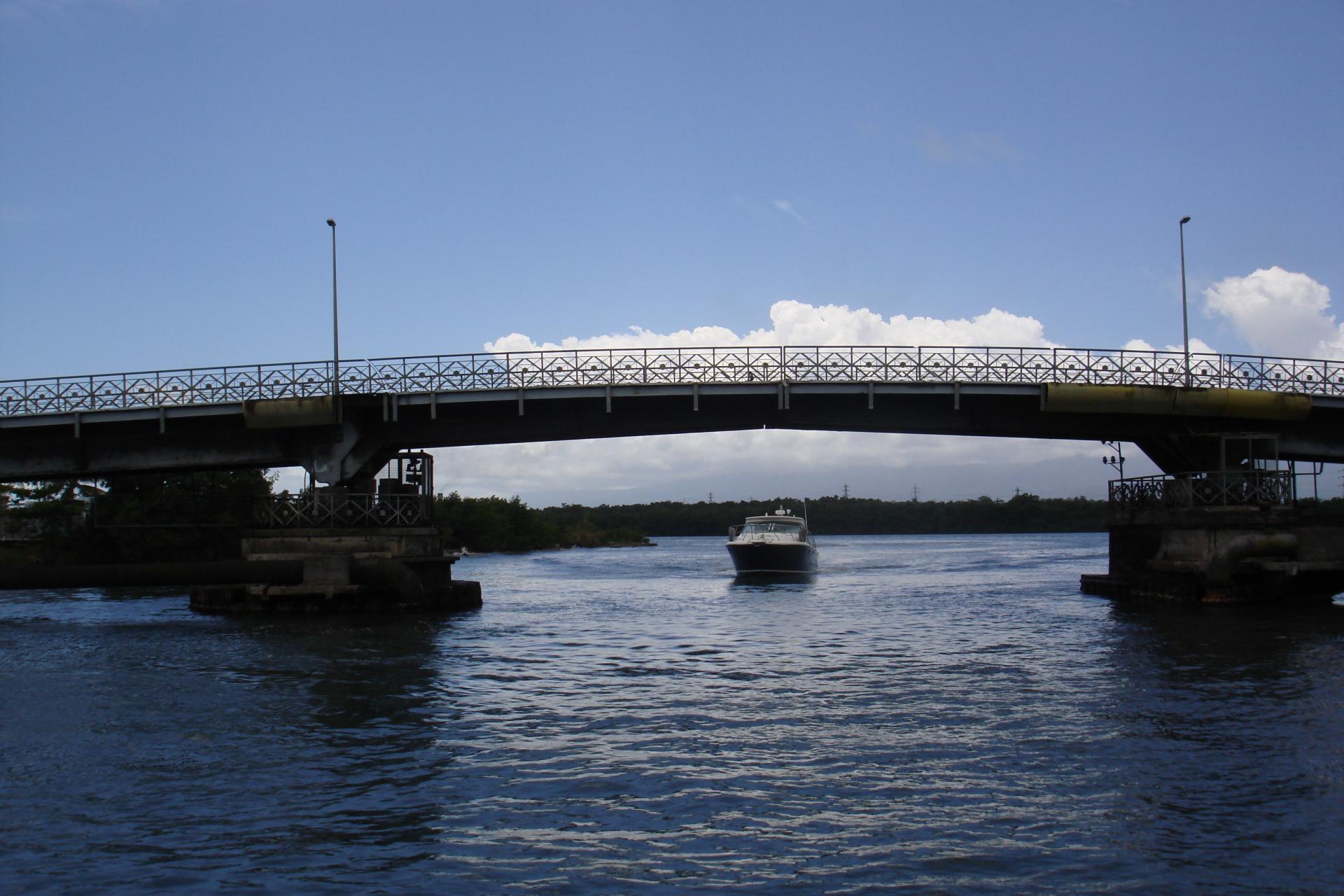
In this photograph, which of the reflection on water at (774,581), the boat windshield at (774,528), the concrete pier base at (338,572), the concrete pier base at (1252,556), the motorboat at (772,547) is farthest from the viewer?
the boat windshield at (774,528)

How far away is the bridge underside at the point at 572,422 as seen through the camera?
A: 136 ft

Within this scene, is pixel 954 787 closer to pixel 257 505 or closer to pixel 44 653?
pixel 44 653

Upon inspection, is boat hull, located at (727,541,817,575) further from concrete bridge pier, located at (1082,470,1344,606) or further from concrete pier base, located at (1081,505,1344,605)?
concrete pier base, located at (1081,505,1344,605)

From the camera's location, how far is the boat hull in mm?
63031

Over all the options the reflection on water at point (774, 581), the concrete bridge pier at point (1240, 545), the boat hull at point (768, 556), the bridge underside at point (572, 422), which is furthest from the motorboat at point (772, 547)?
the concrete bridge pier at point (1240, 545)

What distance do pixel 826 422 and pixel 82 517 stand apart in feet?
190

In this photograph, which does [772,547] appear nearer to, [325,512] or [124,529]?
[325,512]

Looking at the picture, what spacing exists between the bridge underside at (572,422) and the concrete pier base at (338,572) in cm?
320

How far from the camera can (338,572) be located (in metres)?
39.7

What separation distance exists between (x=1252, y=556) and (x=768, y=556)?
29.2 m

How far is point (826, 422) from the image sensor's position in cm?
4438

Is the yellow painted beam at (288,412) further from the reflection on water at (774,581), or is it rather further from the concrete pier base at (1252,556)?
the concrete pier base at (1252,556)

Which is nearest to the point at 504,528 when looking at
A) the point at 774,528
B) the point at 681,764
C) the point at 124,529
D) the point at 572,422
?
the point at 124,529

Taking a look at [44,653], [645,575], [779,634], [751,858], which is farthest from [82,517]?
[751,858]
